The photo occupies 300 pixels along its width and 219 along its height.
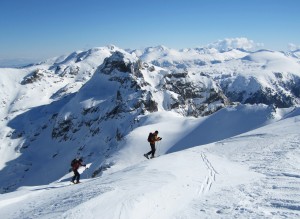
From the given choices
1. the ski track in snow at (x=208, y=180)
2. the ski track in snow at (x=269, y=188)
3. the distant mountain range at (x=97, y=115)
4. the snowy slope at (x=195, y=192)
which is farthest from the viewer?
the distant mountain range at (x=97, y=115)

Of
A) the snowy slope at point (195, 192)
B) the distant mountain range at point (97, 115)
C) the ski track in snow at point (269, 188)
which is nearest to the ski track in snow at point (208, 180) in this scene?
the snowy slope at point (195, 192)

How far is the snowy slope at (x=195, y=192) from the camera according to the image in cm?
1345

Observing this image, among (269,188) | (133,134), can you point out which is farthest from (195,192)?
(133,134)

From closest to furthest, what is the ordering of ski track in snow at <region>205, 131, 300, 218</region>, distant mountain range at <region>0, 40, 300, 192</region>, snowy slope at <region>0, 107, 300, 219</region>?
1. ski track in snow at <region>205, 131, 300, 218</region>
2. snowy slope at <region>0, 107, 300, 219</region>
3. distant mountain range at <region>0, 40, 300, 192</region>

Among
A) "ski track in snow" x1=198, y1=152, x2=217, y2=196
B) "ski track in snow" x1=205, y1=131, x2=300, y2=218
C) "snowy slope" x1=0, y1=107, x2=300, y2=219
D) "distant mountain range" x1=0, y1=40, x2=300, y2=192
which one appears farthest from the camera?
"distant mountain range" x1=0, y1=40, x2=300, y2=192

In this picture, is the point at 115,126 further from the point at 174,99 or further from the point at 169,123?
the point at 169,123

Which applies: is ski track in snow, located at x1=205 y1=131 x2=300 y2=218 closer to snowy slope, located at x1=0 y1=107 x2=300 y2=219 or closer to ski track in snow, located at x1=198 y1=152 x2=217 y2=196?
snowy slope, located at x1=0 y1=107 x2=300 y2=219

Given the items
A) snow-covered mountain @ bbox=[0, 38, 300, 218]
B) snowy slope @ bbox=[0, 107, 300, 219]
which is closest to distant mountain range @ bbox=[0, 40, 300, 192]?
snow-covered mountain @ bbox=[0, 38, 300, 218]

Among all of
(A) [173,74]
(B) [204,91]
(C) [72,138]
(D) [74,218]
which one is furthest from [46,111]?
(D) [74,218]

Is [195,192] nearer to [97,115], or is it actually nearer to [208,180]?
[208,180]

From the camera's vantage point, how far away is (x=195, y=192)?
15898 millimetres

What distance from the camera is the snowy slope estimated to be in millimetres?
13445

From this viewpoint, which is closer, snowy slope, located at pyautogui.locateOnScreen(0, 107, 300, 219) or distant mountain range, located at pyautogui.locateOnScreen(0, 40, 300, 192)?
snowy slope, located at pyautogui.locateOnScreen(0, 107, 300, 219)

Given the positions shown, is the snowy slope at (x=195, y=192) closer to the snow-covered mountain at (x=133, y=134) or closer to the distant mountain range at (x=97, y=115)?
the snow-covered mountain at (x=133, y=134)
